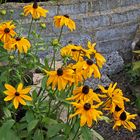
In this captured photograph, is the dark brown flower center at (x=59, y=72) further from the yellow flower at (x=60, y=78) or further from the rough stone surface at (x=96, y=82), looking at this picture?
the rough stone surface at (x=96, y=82)

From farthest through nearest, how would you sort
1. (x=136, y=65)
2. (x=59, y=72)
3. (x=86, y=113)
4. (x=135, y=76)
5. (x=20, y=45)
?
(x=135, y=76) < (x=136, y=65) < (x=20, y=45) < (x=59, y=72) < (x=86, y=113)

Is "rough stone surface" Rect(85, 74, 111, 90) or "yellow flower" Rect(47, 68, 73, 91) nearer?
"yellow flower" Rect(47, 68, 73, 91)

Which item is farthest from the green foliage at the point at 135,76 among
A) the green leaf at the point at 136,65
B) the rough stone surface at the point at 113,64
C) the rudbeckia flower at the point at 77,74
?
the rudbeckia flower at the point at 77,74

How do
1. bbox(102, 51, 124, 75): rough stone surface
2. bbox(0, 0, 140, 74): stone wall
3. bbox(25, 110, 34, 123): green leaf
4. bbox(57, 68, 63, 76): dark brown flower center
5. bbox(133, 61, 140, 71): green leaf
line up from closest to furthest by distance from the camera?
bbox(57, 68, 63, 76): dark brown flower center
bbox(25, 110, 34, 123): green leaf
bbox(133, 61, 140, 71): green leaf
bbox(0, 0, 140, 74): stone wall
bbox(102, 51, 124, 75): rough stone surface

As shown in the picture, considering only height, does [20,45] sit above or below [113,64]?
above

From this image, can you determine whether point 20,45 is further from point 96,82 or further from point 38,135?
point 96,82

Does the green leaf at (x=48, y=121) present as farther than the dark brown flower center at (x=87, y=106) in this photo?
Yes

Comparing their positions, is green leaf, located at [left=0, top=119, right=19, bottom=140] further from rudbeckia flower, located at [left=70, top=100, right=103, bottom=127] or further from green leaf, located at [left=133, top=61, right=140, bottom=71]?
green leaf, located at [left=133, top=61, right=140, bottom=71]

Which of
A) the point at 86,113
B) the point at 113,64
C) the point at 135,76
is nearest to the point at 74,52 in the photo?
the point at 86,113

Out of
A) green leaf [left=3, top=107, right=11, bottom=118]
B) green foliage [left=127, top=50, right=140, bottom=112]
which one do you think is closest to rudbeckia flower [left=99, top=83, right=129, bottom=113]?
green leaf [left=3, top=107, right=11, bottom=118]
